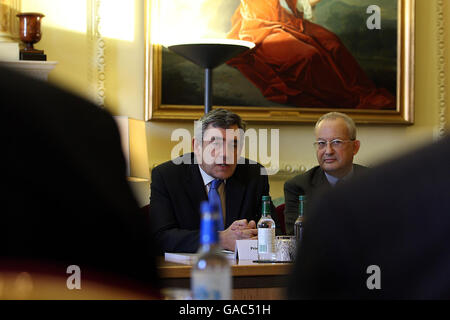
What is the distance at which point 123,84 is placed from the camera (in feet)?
19.6

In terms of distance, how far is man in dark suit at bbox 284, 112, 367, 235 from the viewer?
15.0ft

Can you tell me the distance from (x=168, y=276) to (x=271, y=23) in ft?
11.4

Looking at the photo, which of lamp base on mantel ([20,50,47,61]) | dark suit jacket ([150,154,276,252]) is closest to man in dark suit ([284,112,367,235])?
dark suit jacket ([150,154,276,252])

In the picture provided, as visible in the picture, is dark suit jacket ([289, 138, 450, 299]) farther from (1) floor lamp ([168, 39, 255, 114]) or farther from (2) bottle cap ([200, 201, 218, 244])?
(1) floor lamp ([168, 39, 255, 114])

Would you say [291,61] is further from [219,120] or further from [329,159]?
[219,120]

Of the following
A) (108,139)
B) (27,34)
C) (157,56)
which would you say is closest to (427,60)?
(157,56)

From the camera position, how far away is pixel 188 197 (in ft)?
13.7

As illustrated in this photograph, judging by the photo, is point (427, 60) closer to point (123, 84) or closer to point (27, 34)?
point (123, 84)

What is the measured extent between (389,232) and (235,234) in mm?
3047

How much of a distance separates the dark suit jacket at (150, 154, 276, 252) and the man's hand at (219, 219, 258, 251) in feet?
1.09

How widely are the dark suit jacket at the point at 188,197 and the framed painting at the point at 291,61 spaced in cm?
172

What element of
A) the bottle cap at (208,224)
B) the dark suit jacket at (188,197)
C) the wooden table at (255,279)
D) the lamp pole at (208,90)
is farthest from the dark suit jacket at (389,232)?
the lamp pole at (208,90)

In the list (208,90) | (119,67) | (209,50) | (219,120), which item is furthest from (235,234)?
(119,67)
